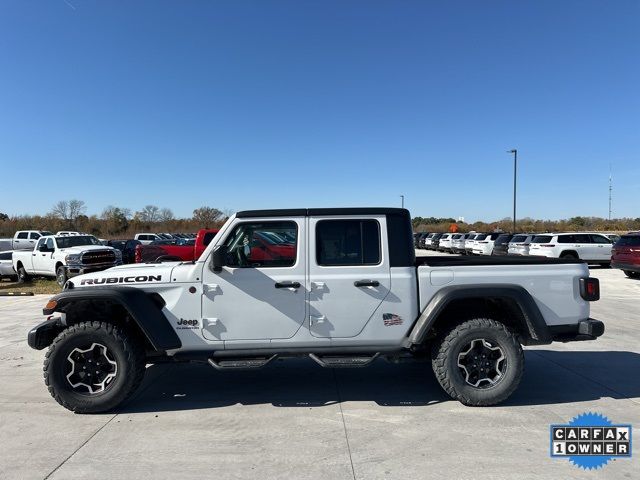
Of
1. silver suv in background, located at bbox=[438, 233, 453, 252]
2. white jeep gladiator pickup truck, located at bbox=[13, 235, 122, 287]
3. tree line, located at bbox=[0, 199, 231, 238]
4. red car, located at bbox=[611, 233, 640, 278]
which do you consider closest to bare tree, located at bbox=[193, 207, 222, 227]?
tree line, located at bbox=[0, 199, 231, 238]

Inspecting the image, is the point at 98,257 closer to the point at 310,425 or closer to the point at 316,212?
the point at 316,212

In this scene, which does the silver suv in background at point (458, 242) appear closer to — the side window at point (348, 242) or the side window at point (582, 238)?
the side window at point (582, 238)

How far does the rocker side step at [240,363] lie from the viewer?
13.4 feet

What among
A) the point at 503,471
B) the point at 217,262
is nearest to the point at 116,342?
the point at 217,262

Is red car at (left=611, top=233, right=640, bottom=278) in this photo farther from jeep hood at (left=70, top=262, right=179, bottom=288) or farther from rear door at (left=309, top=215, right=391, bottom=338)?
jeep hood at (left=70, top=262, right=179, bottom=288)

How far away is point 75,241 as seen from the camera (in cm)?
1745

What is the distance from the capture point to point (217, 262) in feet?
13.4

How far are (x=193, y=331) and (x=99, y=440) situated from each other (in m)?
1.16

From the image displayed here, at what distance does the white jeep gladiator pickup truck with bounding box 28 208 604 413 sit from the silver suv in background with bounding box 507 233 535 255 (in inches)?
715

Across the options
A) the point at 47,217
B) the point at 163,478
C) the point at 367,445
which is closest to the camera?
the point at 163,478

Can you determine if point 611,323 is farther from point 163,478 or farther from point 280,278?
point 163,478

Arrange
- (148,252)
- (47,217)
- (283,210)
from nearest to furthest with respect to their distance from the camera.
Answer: (283,210), (148,252), (47,217)

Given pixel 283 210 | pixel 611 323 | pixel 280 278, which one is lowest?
pixel 611 323

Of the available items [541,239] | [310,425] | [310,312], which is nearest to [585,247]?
[541,239]
